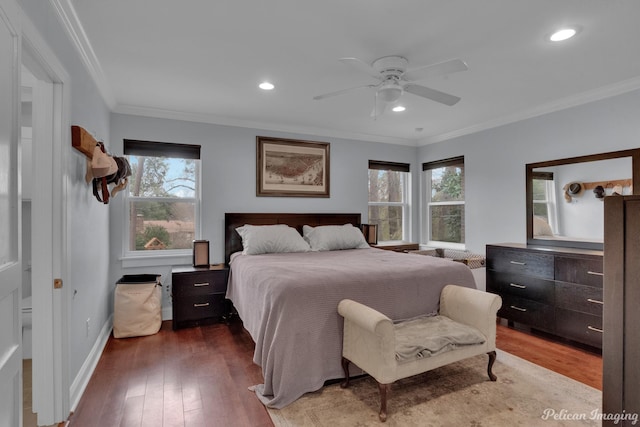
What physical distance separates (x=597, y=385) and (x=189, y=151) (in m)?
4.36

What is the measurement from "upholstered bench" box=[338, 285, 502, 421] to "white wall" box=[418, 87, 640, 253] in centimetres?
195

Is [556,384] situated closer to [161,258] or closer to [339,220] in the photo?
[339,220]

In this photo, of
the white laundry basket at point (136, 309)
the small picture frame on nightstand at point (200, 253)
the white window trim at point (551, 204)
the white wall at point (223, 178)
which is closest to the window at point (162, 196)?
the white wall at point (223, 178)

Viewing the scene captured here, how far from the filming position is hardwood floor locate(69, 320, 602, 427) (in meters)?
2.06

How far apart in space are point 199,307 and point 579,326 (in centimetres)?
366

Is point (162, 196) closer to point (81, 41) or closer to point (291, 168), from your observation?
point (291, 168)

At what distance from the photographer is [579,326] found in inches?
120

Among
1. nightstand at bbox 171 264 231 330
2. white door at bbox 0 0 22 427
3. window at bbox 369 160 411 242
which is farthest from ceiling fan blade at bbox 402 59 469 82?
window at bbox 369 160 411 242

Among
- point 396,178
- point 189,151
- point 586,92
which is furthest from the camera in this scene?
point 396,178

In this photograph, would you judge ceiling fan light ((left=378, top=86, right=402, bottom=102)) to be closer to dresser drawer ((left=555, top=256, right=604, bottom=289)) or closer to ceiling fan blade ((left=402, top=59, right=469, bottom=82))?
ceiling fan blade ((left=402, top=59, right=469, bottom=82))

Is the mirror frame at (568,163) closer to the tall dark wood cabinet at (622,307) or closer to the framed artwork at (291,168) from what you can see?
the framed artwork at (291,168)

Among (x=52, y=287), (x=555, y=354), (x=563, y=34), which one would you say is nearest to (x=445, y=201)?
(x=555, y=354)

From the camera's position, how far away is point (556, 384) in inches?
95.6

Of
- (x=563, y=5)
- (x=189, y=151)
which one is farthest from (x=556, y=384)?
(x=189, y=151)
